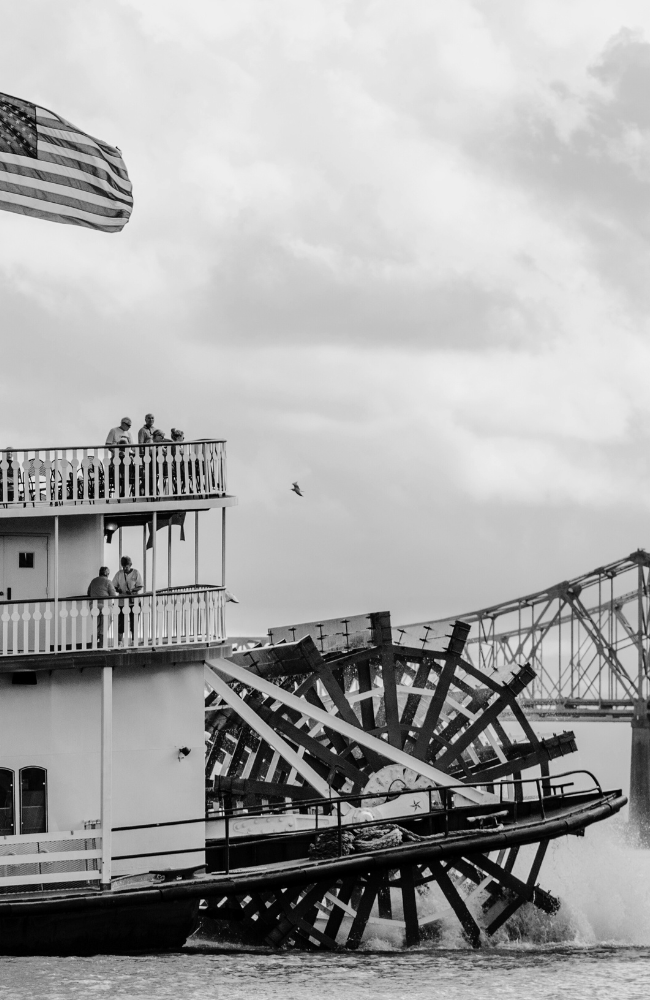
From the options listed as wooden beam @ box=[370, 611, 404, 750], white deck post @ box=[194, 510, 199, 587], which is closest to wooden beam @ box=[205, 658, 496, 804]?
white deck post @ box=[194, 510, 199, 587]

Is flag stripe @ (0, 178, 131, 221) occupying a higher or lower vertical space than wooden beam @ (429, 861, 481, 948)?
higher

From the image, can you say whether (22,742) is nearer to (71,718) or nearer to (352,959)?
(71,718)

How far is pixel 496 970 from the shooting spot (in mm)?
16578

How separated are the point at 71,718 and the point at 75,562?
1.63 m

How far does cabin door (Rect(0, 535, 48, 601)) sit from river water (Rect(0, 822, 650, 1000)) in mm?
3649

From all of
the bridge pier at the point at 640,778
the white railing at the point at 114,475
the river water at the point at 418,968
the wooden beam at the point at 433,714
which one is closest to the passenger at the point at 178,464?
the white railing at the point at 114,475

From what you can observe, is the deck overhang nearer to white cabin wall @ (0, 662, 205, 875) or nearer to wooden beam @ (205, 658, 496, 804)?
white cabin wall @ (0, 662, 205, 875)

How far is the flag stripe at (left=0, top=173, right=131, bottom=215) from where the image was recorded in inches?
671

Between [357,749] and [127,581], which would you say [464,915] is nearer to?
[127,581]

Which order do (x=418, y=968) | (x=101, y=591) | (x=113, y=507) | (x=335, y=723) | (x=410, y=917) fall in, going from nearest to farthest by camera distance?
(x=101, y=591), (x=113, y=507), (x=418, y=968), (x=410, y=917), (x=335, y=723)

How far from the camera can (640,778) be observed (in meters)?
49.9

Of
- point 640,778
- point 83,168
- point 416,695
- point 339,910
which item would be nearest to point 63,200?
point 83,168

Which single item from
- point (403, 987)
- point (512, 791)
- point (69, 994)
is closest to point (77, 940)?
point (69, 994)

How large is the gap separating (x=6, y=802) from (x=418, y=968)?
15.2 feet
